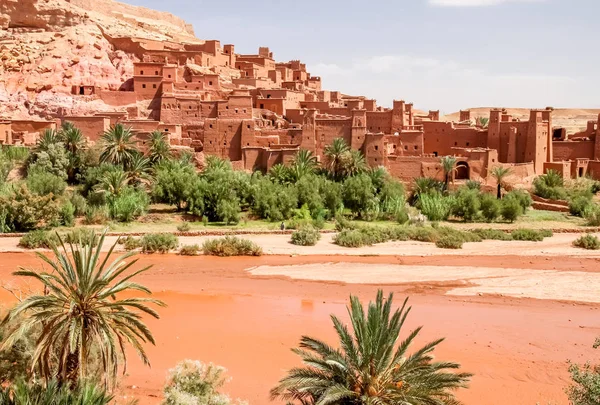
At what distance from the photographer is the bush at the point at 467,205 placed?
28.3 meters

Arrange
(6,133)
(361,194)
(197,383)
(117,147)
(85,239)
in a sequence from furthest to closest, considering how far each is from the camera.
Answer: (6,133), (361,194), (117,147), (85,239), (197,383)

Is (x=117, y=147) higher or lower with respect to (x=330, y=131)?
lower

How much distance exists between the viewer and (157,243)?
22.7m

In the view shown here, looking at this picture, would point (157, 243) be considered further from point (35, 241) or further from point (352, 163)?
point (352, 163)

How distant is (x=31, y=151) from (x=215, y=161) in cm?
856

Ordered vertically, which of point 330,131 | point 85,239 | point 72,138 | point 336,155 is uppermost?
point 330,131

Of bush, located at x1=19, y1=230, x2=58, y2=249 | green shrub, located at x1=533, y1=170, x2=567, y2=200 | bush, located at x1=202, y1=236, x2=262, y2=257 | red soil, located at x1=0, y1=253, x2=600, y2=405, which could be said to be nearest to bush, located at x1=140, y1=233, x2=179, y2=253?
red soil, located at x1=0, y1=253, x2=600, y2=405

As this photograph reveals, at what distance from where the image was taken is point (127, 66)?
119ft

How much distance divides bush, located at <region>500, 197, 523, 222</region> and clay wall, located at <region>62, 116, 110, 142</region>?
19.3 metres

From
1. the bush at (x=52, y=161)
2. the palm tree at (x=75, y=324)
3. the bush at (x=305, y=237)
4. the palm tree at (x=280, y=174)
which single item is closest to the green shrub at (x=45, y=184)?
the bush at (x=52, y=161)

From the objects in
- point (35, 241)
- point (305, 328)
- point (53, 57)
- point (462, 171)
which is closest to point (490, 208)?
point (462, 171)

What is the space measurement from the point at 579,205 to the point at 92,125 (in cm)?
2370

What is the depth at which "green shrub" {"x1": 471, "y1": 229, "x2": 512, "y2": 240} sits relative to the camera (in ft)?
83.6

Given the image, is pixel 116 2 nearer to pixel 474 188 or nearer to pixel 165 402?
pixel 474 188
